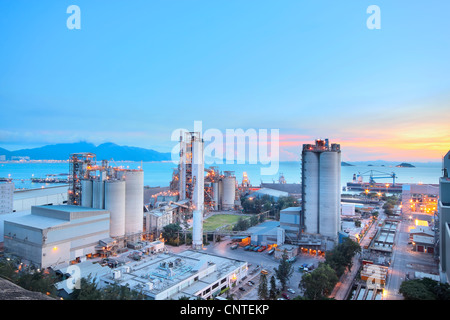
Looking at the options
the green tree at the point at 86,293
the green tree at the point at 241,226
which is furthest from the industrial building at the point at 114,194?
the green tree at the point at 86,293

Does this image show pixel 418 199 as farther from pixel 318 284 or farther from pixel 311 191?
pixel 318 284

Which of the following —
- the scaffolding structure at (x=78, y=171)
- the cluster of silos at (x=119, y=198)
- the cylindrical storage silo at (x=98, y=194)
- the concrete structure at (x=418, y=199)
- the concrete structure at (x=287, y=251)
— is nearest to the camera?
the concrete structure at (x=287, y=251)

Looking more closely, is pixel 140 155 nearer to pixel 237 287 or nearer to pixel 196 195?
pixel 196 195

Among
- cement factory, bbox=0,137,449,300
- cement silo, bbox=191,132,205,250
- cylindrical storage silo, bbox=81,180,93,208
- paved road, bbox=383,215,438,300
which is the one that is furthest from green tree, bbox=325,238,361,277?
cylindrical storage silo, bbox=81,180,93,208

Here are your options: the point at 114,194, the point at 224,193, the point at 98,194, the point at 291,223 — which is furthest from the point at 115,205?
the point at 224,193

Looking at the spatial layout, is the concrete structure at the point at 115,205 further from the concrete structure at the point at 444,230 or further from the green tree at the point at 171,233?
the concrete structure at the point at 444,230

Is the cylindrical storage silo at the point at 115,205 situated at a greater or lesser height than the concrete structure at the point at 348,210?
greater
